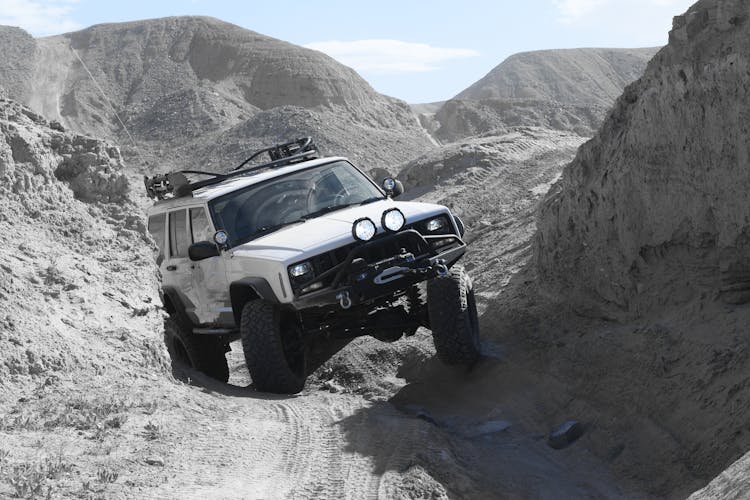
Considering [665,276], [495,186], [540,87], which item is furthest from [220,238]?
[540,87]

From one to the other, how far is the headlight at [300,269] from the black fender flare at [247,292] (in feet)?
0.93

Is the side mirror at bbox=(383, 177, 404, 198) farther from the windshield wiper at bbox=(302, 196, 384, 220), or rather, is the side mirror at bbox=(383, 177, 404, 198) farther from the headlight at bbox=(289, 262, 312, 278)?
the headlight at bbox=(289, 262, 312, 278)

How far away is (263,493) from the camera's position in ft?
19.7

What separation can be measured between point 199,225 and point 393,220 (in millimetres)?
2119

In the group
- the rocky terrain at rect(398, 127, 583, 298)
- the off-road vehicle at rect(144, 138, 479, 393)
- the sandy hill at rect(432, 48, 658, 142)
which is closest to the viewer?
the off-road vehicle at rect(144, 138, 479, 393)

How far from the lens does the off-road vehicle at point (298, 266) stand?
8.47 metres

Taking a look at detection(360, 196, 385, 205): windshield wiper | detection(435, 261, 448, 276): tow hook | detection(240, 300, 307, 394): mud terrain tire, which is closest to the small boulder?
detection(435, 261, 448, 276): tow hook

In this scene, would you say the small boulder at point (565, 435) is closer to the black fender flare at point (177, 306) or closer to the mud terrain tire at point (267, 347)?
the mud terrain tire at point (267, 347)

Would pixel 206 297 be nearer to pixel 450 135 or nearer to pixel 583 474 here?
pixel 583 474

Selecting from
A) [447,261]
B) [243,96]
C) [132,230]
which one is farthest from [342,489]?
[243,96]

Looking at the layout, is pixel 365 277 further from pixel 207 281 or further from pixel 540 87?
pixel 540 87

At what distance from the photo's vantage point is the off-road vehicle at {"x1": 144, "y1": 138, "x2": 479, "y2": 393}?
8469 millimetres

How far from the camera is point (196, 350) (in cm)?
1034

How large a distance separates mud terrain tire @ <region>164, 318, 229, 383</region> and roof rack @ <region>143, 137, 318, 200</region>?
1328 mm
